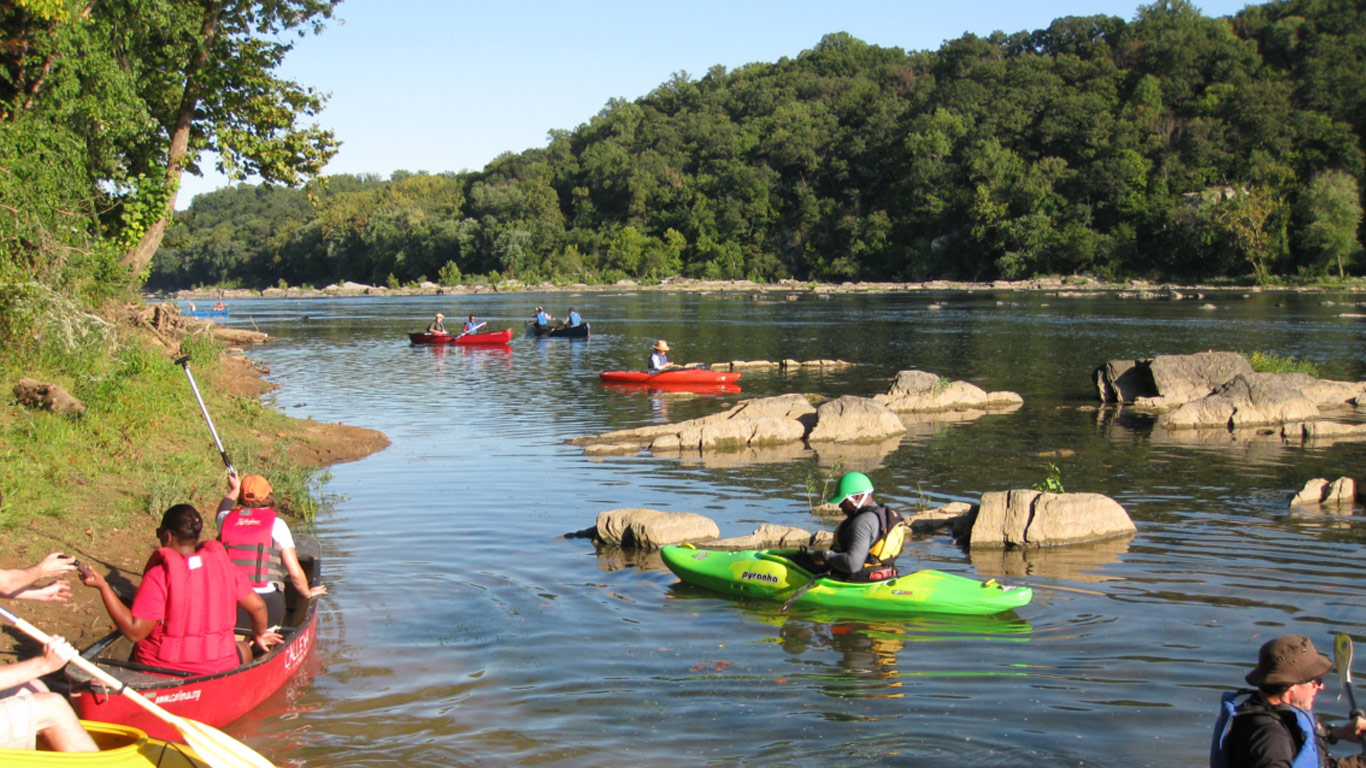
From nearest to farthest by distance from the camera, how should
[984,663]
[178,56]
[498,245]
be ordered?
[984,663] < [178,56] < [498,245]

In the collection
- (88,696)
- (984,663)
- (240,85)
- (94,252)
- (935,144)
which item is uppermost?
(935,144)

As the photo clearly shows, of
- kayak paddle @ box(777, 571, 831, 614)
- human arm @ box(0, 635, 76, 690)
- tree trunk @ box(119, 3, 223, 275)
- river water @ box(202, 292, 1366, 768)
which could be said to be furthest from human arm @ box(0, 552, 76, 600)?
tree trunk @ box(119, 3, 223, 275)

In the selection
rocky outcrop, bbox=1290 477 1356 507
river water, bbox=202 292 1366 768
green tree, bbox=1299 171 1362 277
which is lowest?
river water, bbox=202 292 1366 768

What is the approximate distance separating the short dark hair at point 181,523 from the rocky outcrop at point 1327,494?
11451 mm

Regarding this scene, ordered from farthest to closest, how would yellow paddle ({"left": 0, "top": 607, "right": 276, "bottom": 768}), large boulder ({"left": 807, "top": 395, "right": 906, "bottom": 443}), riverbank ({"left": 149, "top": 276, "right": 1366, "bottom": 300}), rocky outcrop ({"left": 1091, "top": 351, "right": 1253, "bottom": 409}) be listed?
riverbank ({"left": 149, "top": 276, "right": 1366, "bottom": 300}), rocky outcrop ({"left": 1091, "top": 351, "right": 1253, "bottom": 409}), large boulder ({"left": 807, "top": 395, "right": 906, "bottom": 443}), yellow paddle ({"left": 0, "top": 607, "right": 276, "bottom": 768})

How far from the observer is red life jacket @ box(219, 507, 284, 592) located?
7.02m

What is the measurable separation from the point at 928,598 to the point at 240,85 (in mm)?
15344

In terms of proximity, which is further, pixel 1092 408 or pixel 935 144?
pixel 935 144

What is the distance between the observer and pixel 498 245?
107000 millimetres

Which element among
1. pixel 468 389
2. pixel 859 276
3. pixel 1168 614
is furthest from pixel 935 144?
pixel 1168 614

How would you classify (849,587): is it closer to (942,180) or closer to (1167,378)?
(1167,378)

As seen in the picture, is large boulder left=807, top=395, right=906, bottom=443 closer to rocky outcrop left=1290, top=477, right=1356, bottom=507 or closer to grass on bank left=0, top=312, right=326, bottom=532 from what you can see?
rocky outcrop left=1290, top=477, right=1356, bottom=507

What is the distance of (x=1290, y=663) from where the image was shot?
387 centimetres

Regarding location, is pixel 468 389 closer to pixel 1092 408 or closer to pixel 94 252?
pixel 94 252
